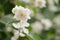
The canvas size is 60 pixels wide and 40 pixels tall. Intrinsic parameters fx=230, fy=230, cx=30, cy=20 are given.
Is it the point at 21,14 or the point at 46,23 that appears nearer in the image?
the point at 21,14

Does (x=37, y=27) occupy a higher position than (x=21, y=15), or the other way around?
(x=37, y=27)

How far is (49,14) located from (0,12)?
0.74 metres

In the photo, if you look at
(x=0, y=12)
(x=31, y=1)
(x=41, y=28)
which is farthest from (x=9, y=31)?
(x=41, y=28)

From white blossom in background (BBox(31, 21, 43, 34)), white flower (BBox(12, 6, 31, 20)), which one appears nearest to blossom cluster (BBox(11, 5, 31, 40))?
white flower (BBox(12, 6, 31, 20))

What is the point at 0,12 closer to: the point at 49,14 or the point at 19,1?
the point at 19,1

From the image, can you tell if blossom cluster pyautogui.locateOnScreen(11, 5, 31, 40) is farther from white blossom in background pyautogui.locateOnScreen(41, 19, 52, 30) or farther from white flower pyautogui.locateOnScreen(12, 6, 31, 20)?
white blossom in background pyautogui.locateOnScreen(41, 19, 52, 30)

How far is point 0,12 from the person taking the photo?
4.45 ft

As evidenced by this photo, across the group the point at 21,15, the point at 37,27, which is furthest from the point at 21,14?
the point at 37,27

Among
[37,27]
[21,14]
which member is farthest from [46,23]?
[21,14]

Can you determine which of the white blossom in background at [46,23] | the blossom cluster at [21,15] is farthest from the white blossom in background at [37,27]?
the blossom cluster at [21,15]

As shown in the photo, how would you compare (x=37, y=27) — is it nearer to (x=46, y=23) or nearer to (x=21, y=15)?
(x=46, y=23)

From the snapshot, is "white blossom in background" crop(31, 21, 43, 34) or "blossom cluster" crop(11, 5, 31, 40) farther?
"white blossom in background" crop(31, 21, 43, 34)

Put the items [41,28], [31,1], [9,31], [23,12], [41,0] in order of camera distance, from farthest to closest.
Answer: [41,28]
[31,1]
[9,31]
[41,0]
[23,12]

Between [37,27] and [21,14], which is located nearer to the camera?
[21,14]
